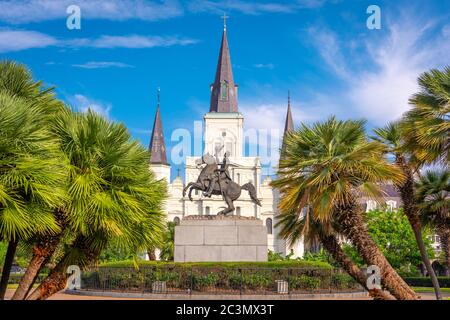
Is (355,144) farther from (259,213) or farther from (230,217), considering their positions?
(259,213)

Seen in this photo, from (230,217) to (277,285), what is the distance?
4.13 m

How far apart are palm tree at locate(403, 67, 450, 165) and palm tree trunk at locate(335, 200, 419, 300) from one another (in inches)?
93.1

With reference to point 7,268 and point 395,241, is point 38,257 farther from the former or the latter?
point 395,241

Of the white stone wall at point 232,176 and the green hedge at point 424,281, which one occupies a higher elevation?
the white stone wall at point 232,176

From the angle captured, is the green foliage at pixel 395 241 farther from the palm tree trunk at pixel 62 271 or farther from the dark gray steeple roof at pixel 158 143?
the dark gray steeple roof at pixel 158 143

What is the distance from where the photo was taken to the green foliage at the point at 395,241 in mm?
49906

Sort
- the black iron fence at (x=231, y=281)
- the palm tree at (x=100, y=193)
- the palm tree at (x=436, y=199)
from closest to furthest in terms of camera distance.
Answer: the palm tree at (x=100, y=193) → the palm tree at (x=436, y=199) → the black iron fence at (x=231, y=281)

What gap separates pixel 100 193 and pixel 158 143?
9333cm

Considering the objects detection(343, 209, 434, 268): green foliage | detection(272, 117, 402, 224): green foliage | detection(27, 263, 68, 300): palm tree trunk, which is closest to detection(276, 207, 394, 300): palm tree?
detection(272, 117, 402, 224): green foliage

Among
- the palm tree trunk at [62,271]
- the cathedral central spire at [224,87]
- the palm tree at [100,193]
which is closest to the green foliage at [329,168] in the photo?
the palm tree at [100,193]

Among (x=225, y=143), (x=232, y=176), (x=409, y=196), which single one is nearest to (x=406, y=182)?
(x=409, y=196)

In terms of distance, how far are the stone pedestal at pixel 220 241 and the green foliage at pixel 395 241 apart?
28101 millimetres

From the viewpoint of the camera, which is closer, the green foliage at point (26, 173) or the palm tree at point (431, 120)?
the green foliage at point (26, 173)
